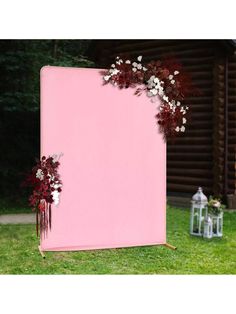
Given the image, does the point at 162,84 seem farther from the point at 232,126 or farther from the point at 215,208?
the point at 232,126

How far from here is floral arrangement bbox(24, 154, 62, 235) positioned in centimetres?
518

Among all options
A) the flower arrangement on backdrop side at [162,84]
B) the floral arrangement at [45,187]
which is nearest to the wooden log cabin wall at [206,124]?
the flower arrangement on backdrop side at [162,84]

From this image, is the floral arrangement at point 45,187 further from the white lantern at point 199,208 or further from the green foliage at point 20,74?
the green foliage at point 20,74

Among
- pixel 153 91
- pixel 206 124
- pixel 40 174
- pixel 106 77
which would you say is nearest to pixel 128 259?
pixel 40 174

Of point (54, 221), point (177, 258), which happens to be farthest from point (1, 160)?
point (177, 258)

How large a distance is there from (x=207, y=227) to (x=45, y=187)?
2236 mm

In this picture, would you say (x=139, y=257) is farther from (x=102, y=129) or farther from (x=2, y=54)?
(x=2, y=54)

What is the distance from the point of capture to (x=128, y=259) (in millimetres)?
5324

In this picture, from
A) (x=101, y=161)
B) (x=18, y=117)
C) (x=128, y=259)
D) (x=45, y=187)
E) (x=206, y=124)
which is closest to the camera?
(x=45, y=187)

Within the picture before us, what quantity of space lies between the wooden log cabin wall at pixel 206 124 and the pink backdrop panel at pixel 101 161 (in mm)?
3283

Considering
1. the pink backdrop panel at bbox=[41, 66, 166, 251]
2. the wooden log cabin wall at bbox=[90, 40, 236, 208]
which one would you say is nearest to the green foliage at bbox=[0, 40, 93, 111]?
the wooden log cabin wall at bbox=[90, 40, 236, 208]

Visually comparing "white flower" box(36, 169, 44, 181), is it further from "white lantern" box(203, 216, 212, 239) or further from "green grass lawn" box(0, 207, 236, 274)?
"white lantern" box(203, 216, 212, 239)

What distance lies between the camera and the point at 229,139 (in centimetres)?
873

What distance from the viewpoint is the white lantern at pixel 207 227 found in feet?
20.2
